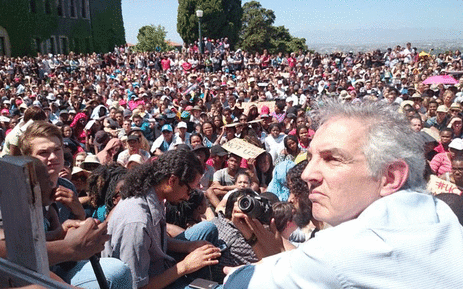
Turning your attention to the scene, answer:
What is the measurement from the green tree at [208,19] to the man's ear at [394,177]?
44.6 m

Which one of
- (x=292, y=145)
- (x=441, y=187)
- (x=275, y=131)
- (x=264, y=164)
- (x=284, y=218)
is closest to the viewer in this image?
(x=284, y=218)

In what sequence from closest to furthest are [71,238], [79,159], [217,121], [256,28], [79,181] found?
1. [71,238]
2. [79,181]
3. [79,159]
4. [217,121]
5. [256,28]

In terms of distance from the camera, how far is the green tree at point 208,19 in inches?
1754

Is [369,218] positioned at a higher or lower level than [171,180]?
higher

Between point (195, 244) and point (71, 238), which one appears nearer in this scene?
point (71, 238)

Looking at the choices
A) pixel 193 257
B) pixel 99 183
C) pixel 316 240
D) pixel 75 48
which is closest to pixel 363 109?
pixel 316 240

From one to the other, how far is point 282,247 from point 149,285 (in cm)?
75

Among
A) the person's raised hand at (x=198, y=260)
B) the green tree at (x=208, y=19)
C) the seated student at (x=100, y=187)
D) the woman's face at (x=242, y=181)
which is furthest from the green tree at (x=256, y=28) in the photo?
the person's raised hand at (x=198, y=260)

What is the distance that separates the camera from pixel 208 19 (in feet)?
147

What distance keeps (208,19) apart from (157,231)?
1732 inches

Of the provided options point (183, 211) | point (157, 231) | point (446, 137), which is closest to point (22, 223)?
point (157, 231)

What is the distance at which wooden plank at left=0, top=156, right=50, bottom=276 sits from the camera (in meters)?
0.96

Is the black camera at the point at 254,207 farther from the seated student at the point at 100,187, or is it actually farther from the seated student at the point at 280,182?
the seated student at the point at 280,182

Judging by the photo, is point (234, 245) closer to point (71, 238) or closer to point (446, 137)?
point (71, 238)
